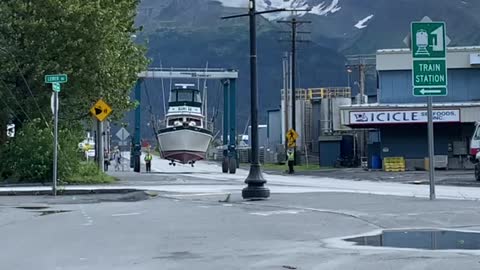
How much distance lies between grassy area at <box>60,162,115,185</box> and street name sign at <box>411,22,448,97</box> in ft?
53.5

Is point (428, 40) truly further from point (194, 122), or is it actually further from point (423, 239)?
point (194, 122)

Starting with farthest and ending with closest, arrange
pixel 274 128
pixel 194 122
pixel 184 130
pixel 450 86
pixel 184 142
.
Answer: pixel 274 128
pixel 194 122
pixel 184 142
pixel 184 130
pixel 450 86

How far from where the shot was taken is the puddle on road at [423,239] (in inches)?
484

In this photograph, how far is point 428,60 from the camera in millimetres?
20125

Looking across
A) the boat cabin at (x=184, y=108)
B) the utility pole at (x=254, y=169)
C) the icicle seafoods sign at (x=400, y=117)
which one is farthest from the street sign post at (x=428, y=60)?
the boat cabin at (x=184, y=108)

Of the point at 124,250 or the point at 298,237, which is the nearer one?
the point at 124,250

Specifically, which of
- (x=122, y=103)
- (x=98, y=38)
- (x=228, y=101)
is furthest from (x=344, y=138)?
(x=98, y=38)

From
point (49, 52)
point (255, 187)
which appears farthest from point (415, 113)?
point (255, 187)

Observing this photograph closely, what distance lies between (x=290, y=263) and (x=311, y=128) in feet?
248

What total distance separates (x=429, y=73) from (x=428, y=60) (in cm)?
30

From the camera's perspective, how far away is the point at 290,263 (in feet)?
35.5

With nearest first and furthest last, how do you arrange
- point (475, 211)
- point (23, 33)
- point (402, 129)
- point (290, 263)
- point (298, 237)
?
point (290, 263) → point (298, 237) → point (475, 211) → point (23, 33) → point (402, 129)

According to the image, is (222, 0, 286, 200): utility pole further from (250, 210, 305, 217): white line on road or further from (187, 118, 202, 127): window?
(187, 118, 202, 127): window

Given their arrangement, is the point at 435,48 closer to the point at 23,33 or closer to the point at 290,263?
the point at 290,263
